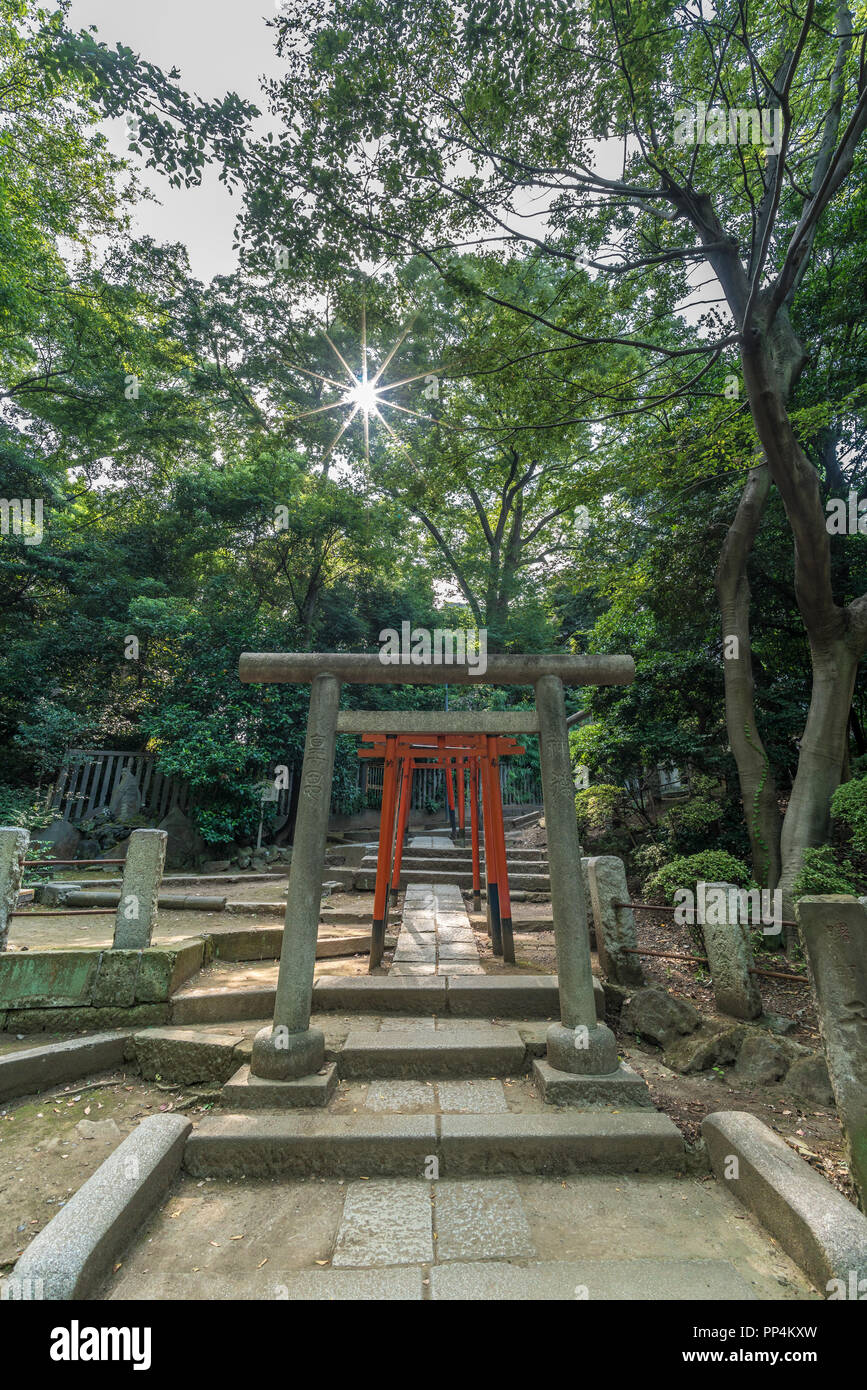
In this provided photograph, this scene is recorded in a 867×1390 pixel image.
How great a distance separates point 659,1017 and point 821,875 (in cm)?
257

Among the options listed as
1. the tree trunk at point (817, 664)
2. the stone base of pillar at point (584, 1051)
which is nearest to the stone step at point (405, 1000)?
the stone base of pillar at point (584, 1051)

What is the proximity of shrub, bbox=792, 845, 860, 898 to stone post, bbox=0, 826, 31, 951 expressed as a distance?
22.5 ft

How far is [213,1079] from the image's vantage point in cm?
370

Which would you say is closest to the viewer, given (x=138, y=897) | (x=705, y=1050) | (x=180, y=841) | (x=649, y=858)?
(x=705, y=1050)

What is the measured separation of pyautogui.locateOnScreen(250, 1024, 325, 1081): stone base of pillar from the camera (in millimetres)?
3301

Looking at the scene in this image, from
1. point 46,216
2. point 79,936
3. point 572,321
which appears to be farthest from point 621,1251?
point 46,216

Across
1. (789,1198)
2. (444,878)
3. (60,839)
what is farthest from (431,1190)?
(60,839)

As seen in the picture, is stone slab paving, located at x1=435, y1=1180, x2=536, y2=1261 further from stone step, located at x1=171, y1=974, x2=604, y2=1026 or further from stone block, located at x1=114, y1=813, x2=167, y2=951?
stone block, located at x1=114, y1=813, x2=167, y2=951

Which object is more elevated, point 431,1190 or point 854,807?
point 854,807

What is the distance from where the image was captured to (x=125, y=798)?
409 inches

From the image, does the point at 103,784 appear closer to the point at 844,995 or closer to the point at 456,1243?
the point at 456,1243

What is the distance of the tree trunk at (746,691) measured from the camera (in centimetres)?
700

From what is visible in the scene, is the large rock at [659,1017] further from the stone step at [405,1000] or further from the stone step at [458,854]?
the stone step at [458,854]
